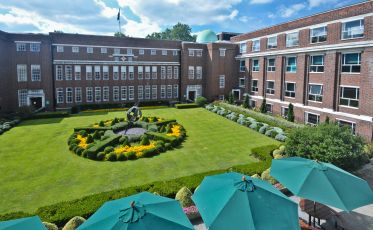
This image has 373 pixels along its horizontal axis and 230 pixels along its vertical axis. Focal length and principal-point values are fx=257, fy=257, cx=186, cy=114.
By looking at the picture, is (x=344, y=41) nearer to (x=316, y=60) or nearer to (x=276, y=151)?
(x=316, y=60)

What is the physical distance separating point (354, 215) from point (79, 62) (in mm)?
38615

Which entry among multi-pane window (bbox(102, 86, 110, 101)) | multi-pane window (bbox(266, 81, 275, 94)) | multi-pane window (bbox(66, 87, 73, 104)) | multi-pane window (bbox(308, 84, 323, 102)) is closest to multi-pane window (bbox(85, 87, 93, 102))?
multi-pane window (bbox(102, 86, 110, 101))

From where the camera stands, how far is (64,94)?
3922 centimetres

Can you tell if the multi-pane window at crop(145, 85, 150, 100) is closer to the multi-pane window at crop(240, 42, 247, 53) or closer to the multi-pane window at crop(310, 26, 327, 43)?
the multi-pane window at crop(240, 42, 247, 53)

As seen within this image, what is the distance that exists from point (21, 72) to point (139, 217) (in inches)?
1519

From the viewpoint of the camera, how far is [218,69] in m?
44.8

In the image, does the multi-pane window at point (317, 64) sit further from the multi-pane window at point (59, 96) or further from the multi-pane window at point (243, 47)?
the multi-pane window at point (59, 96)

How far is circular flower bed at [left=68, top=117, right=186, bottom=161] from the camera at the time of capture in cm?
1867

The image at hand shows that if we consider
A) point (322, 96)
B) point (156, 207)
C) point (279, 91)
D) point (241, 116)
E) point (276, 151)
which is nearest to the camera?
point (156, 207)

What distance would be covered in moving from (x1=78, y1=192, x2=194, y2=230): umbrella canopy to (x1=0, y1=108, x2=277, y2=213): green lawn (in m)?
7.75

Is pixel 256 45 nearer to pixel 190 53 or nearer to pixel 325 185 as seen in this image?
pixel 190 53

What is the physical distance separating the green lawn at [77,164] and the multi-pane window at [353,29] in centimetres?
1245

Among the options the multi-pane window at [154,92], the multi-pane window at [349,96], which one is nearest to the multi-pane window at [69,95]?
the multi-pane window at [154,92]

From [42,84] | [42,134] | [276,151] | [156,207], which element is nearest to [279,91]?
[276,151]
